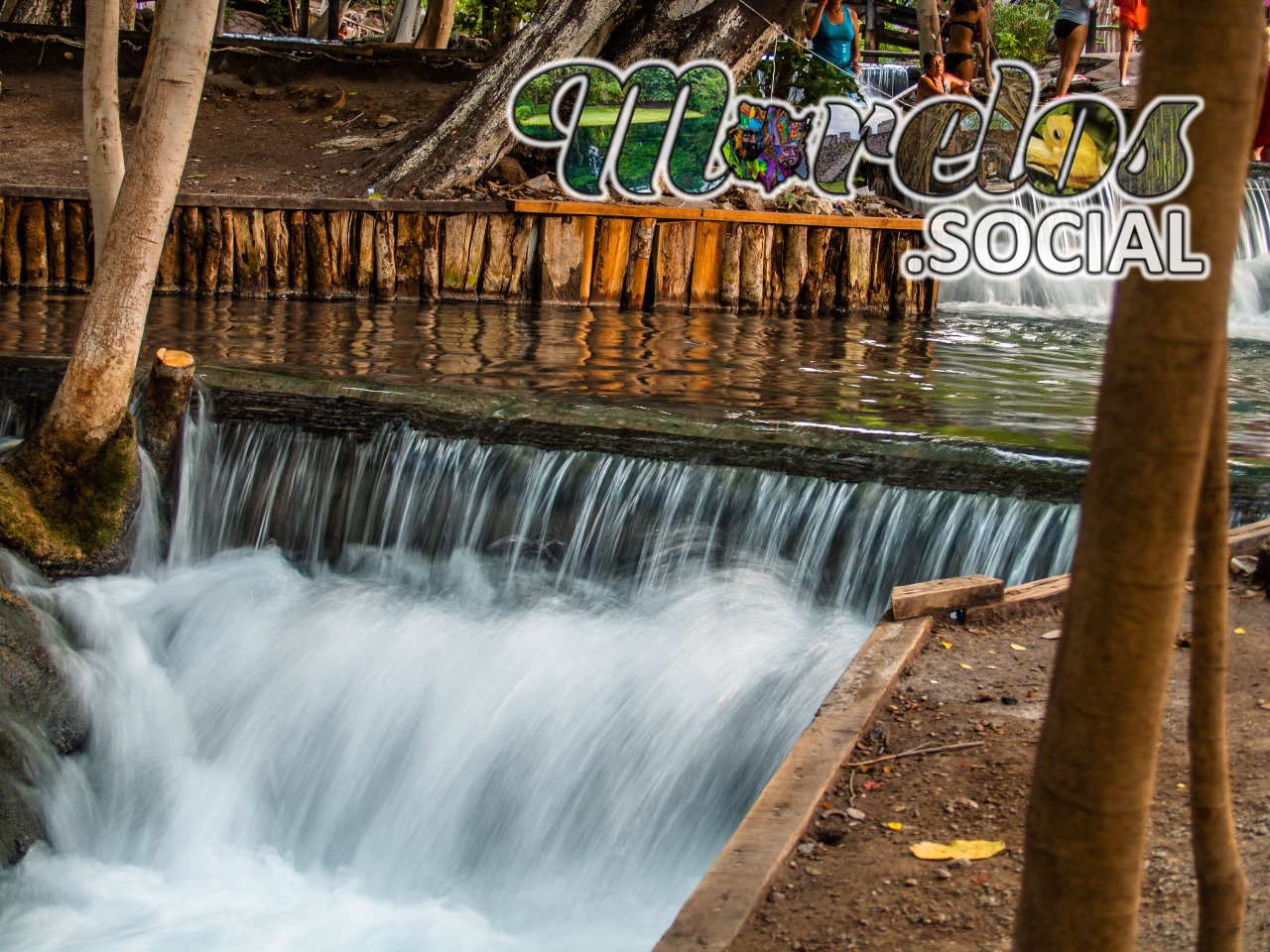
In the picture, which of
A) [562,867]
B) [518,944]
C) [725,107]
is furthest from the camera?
[725,107]

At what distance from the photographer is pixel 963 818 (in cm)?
353

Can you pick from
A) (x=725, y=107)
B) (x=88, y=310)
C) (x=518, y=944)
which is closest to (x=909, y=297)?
(x=725, y=107)

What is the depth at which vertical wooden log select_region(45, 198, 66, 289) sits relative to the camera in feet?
39.7

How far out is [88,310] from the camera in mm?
6480

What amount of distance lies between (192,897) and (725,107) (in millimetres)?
10118

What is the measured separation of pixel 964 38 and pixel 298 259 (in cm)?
759

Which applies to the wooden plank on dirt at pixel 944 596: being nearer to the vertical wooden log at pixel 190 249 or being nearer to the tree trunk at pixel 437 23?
the vertical wooden log at pixel 190 249

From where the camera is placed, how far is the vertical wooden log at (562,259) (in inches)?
507

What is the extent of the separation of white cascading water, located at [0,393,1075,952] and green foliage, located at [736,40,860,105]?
9687 millimetres

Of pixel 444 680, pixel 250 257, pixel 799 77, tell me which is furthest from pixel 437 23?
pixel 444 680

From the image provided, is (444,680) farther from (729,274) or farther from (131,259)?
(729,274)

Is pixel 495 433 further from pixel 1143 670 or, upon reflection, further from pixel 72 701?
pixel 1143 670

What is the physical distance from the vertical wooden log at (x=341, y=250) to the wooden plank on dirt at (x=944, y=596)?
8840 millimetres

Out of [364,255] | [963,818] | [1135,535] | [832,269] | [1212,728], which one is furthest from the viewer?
[832,269]
